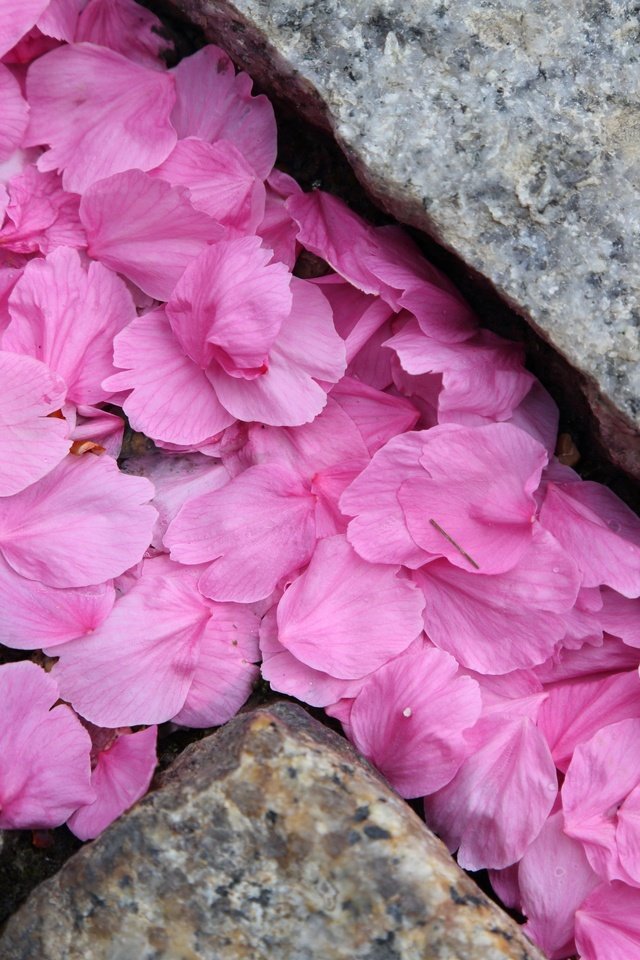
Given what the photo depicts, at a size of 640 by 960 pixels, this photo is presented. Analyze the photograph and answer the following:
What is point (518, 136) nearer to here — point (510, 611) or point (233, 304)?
point (233, 304)

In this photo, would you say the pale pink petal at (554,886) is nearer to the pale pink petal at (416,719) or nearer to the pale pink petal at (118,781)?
the pale pink petal at (416,719)

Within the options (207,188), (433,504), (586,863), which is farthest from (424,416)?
(586,863)

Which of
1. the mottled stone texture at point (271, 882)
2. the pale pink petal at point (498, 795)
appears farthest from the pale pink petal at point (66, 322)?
the pale pink petal at point (498, 795)

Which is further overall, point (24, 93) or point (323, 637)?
point (24, 93)

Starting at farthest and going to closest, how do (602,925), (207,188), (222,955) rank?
(207,188) → (602,925) → (222,955)

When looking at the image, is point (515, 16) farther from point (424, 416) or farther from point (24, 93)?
point (24, 93)

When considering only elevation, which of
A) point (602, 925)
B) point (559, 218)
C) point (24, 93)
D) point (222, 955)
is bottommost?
point (222, 955)

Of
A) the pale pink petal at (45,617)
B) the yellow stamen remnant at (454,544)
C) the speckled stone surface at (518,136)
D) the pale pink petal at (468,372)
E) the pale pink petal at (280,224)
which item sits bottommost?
the pale pink petal at (45,617)
